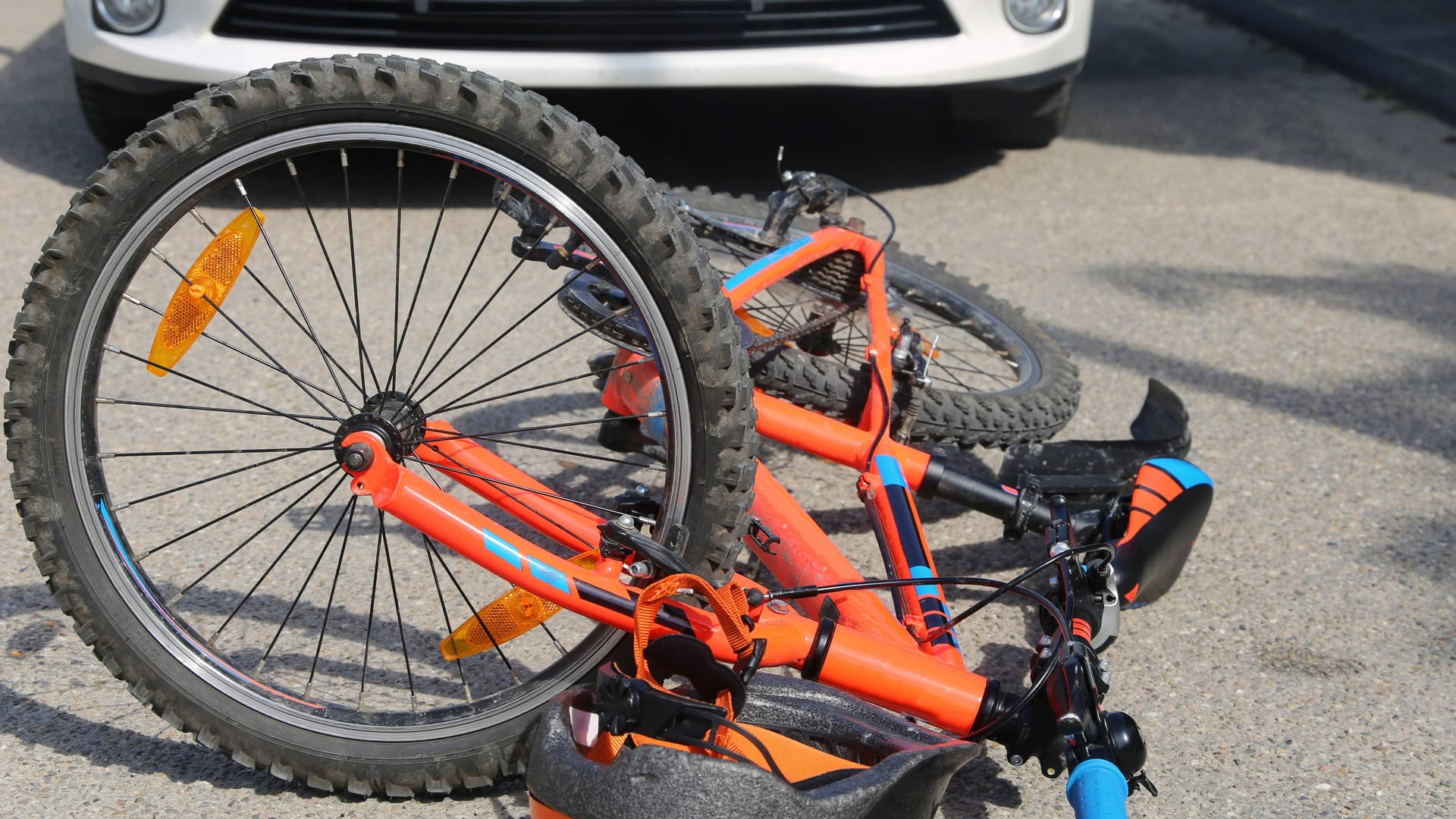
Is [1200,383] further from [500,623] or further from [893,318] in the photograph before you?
[500,623]

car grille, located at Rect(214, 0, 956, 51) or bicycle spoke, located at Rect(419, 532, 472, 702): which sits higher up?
car grille, located at Rect(214, 0, 956, 51)

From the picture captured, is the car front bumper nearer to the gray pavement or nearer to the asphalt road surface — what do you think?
the asphalt road surface

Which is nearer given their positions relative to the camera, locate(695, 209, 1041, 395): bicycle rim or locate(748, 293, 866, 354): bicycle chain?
locate(748, 293, 866, 354): bicycle chain

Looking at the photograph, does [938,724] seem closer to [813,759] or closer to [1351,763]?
[813,759]

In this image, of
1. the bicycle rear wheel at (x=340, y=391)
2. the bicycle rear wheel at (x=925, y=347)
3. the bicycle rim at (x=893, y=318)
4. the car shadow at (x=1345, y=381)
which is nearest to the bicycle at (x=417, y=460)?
the bicycle rear wheel at (x=340, y=391)

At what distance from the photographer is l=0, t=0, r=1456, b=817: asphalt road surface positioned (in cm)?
221

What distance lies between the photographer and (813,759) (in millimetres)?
1854

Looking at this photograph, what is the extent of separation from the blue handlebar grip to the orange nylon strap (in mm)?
485

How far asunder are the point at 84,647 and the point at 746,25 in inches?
117

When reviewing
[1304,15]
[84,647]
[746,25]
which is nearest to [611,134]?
[746,25]

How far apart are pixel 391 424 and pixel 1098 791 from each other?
3.73 feet

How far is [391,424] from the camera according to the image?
1.95 metres

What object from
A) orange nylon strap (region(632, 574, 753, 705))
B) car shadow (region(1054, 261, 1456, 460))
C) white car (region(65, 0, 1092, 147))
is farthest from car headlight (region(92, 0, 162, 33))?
orange nylon strap (region(632, 574, 753, 705))

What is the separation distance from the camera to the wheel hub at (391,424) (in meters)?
1.93
